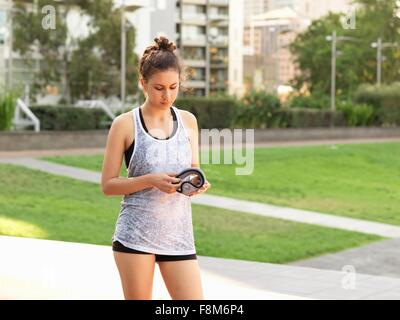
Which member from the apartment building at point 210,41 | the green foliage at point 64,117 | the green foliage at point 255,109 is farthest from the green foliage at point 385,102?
the apartment building at point 210,41

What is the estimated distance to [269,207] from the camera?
14.5 meters

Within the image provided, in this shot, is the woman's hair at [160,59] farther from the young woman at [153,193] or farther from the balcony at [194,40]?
the balcony at [194,40]

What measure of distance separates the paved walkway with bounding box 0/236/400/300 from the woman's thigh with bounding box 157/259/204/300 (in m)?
3.06

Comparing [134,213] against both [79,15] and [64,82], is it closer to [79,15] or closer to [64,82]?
[79,15]

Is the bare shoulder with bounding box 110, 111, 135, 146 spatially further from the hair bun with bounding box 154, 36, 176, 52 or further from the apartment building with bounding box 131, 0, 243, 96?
the apartment building with bounding box 131, 0, 243, 96

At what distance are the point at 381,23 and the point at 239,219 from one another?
2581cm

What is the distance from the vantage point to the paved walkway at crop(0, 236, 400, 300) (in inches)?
264

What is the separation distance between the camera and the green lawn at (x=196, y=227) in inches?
414

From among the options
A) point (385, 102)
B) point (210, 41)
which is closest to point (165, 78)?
point (385, 102)

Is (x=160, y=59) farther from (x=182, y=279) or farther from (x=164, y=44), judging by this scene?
(x=182, y=279)

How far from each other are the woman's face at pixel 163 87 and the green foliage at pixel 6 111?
2019 cm

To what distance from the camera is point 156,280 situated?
7.26 metres

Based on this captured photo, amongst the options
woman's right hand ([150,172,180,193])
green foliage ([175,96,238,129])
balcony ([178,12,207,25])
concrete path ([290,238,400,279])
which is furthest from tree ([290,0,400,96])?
woman's right hand ([150,172,180,193])
